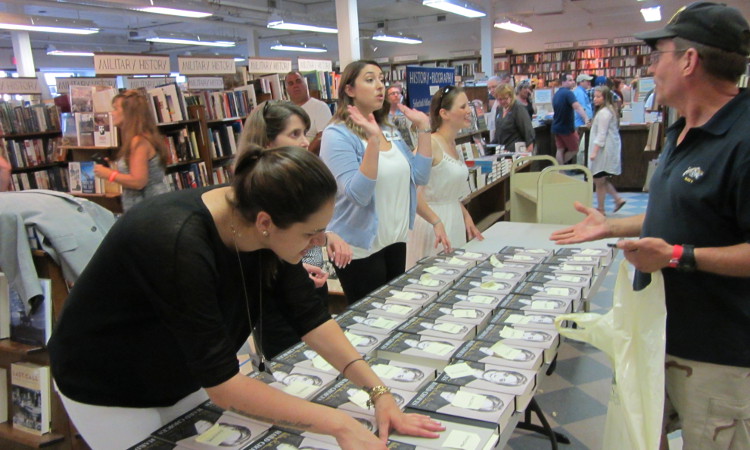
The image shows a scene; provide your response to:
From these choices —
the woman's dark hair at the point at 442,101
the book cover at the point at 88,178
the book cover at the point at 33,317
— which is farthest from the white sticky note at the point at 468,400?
the book cover at the point at 88,178

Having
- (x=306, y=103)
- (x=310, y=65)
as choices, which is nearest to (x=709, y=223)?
(x=306, y=103)

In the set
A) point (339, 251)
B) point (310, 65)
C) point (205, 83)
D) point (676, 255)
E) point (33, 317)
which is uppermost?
point (310, 65)

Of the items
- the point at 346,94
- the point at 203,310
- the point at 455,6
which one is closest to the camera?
the point at 203,310

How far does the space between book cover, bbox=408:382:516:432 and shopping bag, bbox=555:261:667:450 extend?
37cm

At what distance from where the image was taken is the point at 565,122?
338 inches

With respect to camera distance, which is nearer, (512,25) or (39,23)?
(39,23)

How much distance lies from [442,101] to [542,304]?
154cm

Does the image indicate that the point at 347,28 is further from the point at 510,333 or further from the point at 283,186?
the point at 283,186

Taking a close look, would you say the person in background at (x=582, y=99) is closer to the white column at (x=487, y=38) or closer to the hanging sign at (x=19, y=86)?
the white column at (x=487, y=38)

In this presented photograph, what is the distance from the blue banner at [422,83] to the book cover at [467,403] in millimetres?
3189

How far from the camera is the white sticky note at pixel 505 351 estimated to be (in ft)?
4.88

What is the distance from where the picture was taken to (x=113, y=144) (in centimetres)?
537

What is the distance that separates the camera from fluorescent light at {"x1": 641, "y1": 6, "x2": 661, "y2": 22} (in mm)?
12062

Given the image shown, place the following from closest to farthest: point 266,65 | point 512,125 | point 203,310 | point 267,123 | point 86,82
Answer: point 203,310
point 267,123
point 512,125
point 266,65
point 86,82
